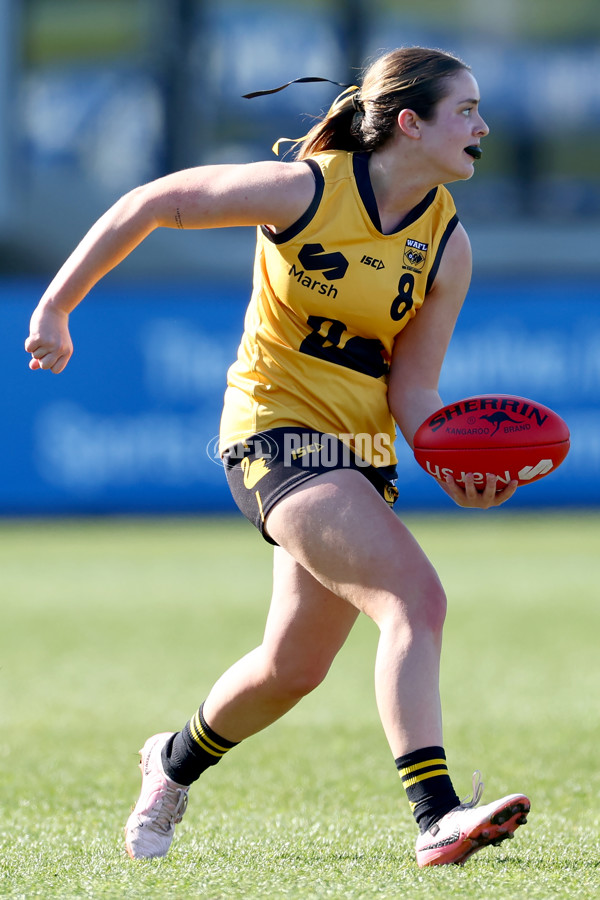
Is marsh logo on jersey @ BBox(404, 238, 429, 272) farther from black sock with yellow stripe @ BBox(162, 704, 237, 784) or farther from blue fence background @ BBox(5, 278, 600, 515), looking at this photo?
blue fence background @ BBox(5, 278, 600, 515)

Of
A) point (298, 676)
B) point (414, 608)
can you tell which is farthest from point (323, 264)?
point (298, 676)

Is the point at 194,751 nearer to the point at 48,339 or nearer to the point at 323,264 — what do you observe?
the point at 48,339

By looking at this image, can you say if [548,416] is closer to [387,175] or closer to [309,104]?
[387,175]

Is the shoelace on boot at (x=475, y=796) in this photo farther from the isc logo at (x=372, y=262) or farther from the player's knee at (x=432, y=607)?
the isc logo at (x=372, y=262)

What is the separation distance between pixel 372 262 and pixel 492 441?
1.81 feet

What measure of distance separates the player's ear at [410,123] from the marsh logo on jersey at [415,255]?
0.26m

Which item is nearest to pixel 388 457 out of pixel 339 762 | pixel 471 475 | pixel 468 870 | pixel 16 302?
pixel 471 475

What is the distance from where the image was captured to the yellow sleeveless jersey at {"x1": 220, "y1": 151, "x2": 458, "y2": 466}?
3293mm

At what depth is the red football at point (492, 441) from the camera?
3391mm

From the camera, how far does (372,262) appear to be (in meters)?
3.31

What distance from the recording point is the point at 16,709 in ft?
19.2

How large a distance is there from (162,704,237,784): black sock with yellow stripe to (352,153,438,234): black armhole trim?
142 centimetres

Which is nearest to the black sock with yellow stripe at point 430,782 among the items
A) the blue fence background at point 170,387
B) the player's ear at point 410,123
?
the player's ear at point 410,123

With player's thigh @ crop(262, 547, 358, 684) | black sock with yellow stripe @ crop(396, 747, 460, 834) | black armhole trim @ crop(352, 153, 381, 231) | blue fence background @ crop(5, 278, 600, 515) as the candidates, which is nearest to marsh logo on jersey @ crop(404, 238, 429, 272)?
black armhole trim @ crop(352, 153, 381, 231)
